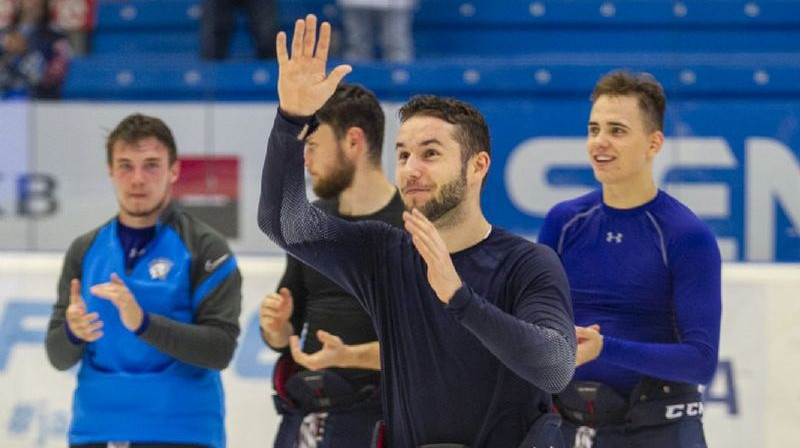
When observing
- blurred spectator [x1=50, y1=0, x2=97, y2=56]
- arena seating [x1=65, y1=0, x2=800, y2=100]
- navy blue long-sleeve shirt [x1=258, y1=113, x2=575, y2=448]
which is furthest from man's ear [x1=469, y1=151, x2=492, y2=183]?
blurred spectator [x1=50, y1=0, x2=97, y2=56]

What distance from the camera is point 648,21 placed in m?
10.7

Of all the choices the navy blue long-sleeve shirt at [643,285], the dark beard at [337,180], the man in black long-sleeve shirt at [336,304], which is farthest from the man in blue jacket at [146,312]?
the navy blue long-sleeve shirt at [643,285]

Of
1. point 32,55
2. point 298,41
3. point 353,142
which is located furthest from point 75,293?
point 32,55

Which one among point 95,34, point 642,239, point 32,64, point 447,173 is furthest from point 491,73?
point 447,173

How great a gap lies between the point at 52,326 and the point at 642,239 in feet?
7.02

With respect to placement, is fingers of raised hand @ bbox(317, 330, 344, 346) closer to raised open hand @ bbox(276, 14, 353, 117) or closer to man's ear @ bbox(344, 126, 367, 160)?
man's ear @ bbox(344, 126, 367, 160)

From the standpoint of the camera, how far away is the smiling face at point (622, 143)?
4.48 meters

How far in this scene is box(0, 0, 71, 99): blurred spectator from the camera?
9477 mm

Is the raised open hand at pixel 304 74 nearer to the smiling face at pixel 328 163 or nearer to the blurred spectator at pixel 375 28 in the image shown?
the smiling face at pixel 328 163

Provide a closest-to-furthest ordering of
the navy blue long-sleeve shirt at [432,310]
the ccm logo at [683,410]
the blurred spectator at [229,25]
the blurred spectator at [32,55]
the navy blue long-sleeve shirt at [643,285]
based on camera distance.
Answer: the navy blue long-sleeve shirt at [432,310] < the navy blue long-sleeve shirt at [643,285] < the ccm logo at [683,410] < the blurred spectator at [32,55] < the blurred spectator at [229,25]

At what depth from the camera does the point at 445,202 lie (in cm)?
337

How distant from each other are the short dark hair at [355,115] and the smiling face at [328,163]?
3 cm

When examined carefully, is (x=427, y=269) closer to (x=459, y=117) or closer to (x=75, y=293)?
(x=459, y=117)

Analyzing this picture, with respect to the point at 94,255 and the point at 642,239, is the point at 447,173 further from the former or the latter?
the point at 94,255
